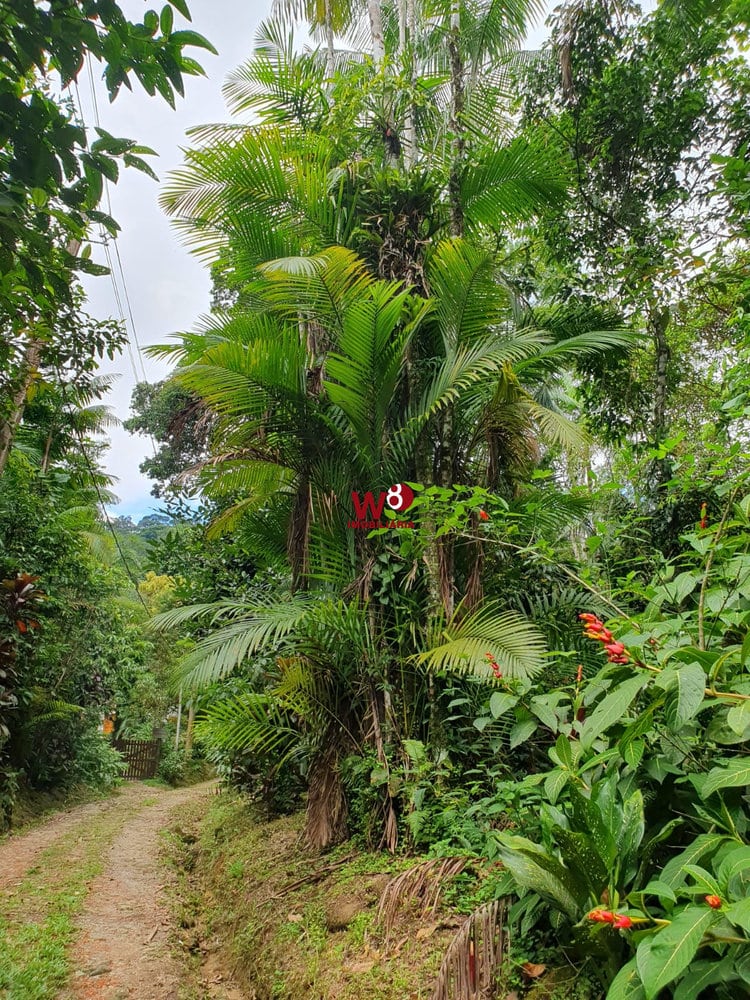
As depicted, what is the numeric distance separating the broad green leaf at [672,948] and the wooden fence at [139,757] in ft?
51.7

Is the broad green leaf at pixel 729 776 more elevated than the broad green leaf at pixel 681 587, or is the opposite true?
the broad green leaf at pixel 681 587

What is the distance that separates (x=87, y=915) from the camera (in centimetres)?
399

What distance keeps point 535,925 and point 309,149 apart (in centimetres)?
492

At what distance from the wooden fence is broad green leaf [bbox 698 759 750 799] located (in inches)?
621

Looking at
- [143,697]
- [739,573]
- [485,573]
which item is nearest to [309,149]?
[485,573]

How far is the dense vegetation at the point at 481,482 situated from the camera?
71.6 inches

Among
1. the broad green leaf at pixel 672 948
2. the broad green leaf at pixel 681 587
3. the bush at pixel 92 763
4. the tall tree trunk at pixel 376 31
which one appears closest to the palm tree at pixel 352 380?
the broad green leaf at pixel 681 587

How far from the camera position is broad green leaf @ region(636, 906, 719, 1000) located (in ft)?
4.10

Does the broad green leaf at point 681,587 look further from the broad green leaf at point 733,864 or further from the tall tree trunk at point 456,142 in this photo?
the tall tree trunk at point 456,142

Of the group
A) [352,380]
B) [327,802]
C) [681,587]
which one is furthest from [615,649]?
[327,802]

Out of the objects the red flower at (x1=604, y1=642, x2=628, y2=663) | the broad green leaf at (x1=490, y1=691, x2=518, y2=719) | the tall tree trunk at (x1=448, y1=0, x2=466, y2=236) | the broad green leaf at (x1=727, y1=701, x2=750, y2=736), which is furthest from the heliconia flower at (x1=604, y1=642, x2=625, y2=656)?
the tall tree trunk at (x1=448, y1=0, x2=466, y2=236)

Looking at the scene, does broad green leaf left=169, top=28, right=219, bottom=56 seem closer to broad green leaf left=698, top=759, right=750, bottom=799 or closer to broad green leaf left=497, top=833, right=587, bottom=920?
broad green leaf left=698, top=759, right=750, bottom=799

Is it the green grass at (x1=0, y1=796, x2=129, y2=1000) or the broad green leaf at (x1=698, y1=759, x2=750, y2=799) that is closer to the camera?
the broad green leaf at (x1=698, y1=759, x2=750, y2=799)

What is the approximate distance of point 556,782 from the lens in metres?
1.90
